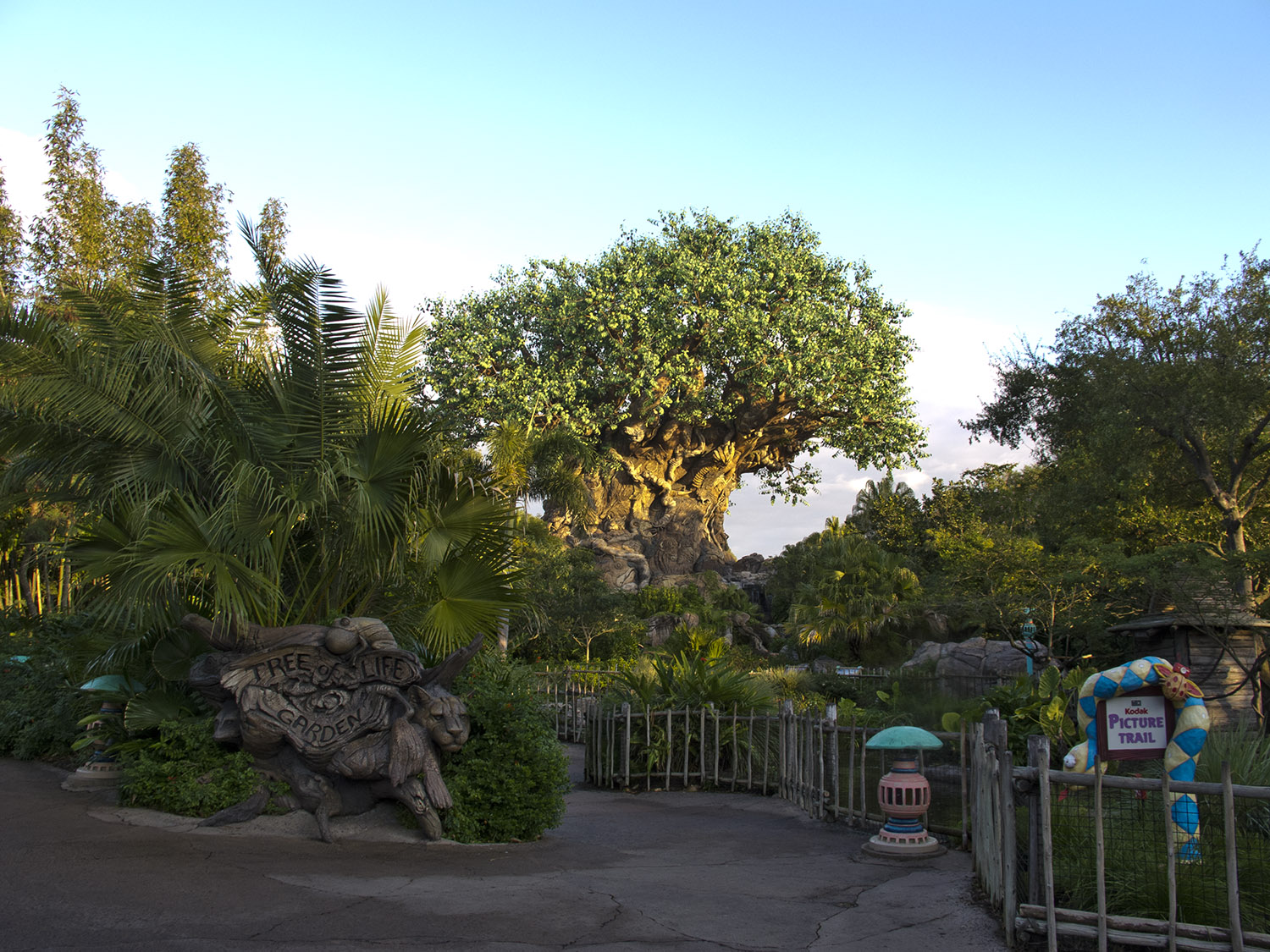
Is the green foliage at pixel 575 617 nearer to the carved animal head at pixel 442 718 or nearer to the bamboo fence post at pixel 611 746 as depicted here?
the bamboo fence post at pixel 611 746

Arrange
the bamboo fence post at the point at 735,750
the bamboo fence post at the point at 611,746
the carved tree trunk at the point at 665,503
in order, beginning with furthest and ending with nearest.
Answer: the carved tree trunk at the point at 665,503
the bamboo fence post at the point at 611,746
the bamboo fence post at the point at 735,750

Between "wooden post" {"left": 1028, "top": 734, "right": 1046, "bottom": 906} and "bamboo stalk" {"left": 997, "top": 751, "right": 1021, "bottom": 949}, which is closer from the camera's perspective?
"wooden post" {"left": 1028, "top": 734, "right": 1046, "bottom": 906}

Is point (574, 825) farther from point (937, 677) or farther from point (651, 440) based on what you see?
point (651, 440)

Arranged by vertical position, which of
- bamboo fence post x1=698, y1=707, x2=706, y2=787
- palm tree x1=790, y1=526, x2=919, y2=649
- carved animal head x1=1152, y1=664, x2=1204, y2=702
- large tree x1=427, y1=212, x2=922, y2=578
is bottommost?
bamboo fence post x1=698, y1=707, x2=706, y2=787

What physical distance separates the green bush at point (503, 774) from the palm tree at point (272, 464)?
2.83 ft

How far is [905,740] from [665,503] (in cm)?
3543

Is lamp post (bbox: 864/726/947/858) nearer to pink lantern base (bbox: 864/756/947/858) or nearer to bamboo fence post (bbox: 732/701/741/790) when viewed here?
pink lantern base (bbox: 864/756/947/858)

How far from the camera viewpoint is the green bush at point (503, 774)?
9422 millimetres

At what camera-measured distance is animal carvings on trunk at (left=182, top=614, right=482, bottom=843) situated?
9188 millimetres

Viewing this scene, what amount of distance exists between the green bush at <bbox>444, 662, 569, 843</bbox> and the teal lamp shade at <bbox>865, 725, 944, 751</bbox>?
311 cm

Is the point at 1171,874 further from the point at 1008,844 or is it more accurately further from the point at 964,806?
the point at 964,806

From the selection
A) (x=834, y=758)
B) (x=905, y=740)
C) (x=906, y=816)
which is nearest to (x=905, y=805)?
(x=906, y=816)

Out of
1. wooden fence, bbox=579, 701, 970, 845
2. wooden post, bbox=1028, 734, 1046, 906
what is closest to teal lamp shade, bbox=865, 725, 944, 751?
wooden post, bbox=1028, 734, 1046, 906

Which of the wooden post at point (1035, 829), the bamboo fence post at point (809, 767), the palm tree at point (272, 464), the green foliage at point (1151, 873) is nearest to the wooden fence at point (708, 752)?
the bamboo fence post at point (809, 767)
